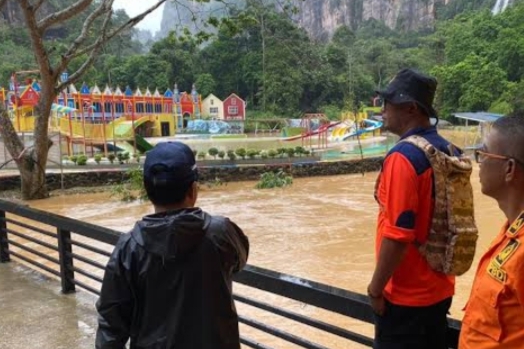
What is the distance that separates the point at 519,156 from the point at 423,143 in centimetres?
43

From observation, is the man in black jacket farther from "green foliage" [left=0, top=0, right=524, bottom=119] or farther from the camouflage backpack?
"green foliage" [left=0, top=0, right=524, bottom=119]

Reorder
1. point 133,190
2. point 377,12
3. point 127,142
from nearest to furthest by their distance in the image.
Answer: point 133,190 → point 127,142 → point 377,12

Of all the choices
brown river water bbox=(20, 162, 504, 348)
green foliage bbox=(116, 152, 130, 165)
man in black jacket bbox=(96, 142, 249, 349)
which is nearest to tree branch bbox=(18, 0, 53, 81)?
brown river water bbox=(20, 162, 504, 348)

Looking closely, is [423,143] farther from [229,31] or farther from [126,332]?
[229,31]

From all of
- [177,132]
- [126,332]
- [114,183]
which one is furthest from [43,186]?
[177,132]

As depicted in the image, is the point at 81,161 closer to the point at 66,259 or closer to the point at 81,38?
the point at 81,38

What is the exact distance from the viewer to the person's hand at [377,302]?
165 cm

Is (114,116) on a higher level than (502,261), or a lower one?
higher

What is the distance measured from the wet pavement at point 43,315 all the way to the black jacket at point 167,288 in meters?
2.00

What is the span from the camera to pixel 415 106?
5.69ft

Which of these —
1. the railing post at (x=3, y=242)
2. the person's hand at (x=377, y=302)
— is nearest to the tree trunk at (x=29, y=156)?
the railing post at (x=3, y=242)

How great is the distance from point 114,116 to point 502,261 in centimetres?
Result: 3187

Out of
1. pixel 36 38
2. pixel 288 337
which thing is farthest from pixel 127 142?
pixel 288 337

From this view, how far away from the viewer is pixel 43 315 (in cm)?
381
